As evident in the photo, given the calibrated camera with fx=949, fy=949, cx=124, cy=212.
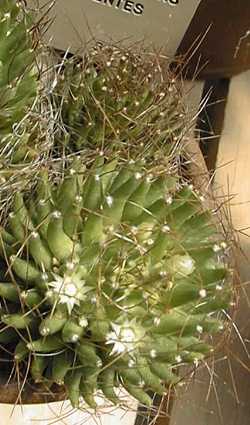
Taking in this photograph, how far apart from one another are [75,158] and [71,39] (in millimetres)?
187

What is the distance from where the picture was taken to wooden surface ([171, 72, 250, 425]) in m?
0.79

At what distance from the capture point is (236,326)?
31.9 inches

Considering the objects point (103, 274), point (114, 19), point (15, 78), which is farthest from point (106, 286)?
point (114, 19)

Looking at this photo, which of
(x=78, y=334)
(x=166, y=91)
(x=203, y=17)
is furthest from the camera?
(x=203, y=17)

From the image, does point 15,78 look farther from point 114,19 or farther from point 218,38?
point 218,38

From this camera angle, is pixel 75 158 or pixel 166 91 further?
pixel 166 91

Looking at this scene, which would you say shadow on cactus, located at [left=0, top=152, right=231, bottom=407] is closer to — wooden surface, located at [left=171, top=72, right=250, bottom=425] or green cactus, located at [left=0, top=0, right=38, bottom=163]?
green cactus, located at [left=0, top=0, right=38, bottom=163]

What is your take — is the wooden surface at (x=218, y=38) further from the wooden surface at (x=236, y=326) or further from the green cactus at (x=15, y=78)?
the green cactus at (x=15, y=78)

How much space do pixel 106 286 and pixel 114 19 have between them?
0.30 meters

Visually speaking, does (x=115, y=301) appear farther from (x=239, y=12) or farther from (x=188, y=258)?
(x=239, y=12)

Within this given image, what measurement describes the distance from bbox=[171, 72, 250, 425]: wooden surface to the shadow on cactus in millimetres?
210

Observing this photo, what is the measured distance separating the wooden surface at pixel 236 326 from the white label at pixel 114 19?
13 centimetres

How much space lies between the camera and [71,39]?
2.45 ft

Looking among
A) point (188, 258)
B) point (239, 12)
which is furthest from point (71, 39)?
point (188, 258)
